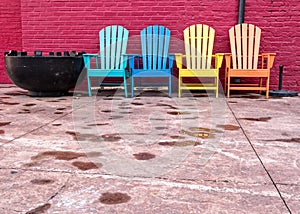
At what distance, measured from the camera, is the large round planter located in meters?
4.11

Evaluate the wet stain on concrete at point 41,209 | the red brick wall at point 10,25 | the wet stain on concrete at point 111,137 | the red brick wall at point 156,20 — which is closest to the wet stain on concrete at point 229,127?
the wet stain on concrete at point 111,137

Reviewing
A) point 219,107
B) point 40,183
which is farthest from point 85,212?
point 219,107

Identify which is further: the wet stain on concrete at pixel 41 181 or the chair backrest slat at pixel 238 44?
the chair backrest slat at pixel 238 44

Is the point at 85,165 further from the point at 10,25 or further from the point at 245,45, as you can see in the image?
the point at 10,25

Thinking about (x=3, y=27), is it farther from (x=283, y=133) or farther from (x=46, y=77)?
(x=283, y=133)

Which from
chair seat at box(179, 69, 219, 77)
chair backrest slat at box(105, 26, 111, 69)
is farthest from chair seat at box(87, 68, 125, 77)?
chair seat at box(179, 69, 219, 77)

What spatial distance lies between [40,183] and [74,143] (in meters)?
0.68

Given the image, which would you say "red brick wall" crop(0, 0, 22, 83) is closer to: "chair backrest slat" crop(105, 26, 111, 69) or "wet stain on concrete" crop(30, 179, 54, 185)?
"chair backrest slat" crop(105, 26, 111, 69)

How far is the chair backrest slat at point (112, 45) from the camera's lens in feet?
15.5

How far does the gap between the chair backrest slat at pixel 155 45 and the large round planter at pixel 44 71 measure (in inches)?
39.5

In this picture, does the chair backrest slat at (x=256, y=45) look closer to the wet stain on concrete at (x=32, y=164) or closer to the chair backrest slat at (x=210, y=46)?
the chair backrest slat at (x=210, y=46)

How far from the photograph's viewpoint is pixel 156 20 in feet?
16.6

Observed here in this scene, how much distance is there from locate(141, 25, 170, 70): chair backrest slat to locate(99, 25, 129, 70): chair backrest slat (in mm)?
308

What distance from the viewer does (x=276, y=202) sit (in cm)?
131
